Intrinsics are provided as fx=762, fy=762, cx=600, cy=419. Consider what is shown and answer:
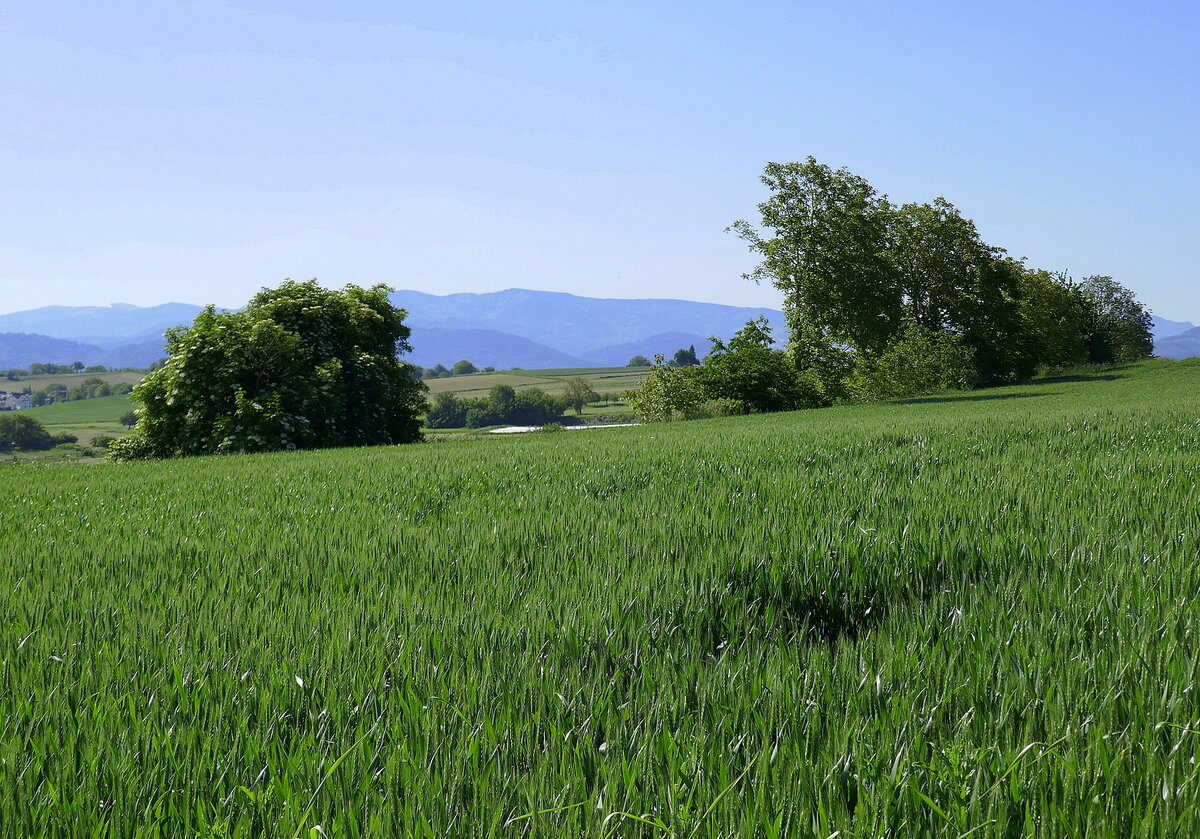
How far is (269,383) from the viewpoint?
2344 centimetres

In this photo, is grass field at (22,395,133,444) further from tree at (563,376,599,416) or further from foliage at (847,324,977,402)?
foliage at (847,324,977,402)

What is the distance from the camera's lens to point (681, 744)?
1816 mm

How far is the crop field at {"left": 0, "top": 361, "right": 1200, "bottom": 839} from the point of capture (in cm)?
157

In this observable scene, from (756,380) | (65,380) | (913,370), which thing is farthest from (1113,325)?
(65,380)

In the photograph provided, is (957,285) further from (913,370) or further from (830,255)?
(830,255)

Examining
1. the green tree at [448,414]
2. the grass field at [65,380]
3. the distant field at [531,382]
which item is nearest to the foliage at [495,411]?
the green tree at [448,414]

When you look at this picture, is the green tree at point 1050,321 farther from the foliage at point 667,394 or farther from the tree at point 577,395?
the tree at point 577,395

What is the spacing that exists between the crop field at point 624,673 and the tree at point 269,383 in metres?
17.6

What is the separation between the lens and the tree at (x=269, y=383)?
21.8m

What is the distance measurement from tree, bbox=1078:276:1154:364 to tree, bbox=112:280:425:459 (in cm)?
5884

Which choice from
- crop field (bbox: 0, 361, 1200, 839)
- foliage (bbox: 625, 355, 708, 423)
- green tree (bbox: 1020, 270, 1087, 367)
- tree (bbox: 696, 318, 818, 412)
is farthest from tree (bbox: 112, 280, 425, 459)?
green tree (bbox: 1020, 270, 1087, 367)

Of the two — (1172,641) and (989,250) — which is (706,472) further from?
(989,250)

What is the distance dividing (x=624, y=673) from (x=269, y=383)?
77.1ft

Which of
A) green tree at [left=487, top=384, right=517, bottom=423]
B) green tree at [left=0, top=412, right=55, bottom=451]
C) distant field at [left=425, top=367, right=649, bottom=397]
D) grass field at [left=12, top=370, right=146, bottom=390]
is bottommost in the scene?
green tree at [left=0, top=412, right=55, bottom=451]
